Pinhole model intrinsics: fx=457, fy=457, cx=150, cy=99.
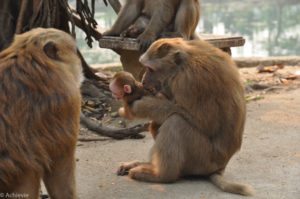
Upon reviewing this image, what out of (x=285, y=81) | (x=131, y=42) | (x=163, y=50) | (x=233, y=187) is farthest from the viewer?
(x=285, y=81)

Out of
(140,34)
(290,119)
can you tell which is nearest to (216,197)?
(290,119)

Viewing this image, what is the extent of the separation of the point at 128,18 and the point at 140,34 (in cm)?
61

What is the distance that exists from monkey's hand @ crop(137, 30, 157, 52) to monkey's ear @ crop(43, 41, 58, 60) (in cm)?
374

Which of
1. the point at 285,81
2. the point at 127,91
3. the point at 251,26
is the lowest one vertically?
the point at 251,26

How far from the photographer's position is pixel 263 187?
437 centimetres

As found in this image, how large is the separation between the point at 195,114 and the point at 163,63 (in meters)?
0.60

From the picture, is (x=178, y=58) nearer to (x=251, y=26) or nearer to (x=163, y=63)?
(x=163, y=63)

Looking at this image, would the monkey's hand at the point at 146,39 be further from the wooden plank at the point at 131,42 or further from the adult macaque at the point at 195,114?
the adult macaque at the point at 195,114

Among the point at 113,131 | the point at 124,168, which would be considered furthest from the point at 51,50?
the point at 113,131

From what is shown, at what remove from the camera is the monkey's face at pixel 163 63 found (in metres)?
4.38

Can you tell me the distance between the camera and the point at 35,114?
3182 mm

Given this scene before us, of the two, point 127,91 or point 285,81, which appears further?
point 285,81

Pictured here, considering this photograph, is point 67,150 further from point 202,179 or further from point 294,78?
point 294,78

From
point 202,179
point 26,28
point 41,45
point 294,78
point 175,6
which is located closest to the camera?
point 41,45
